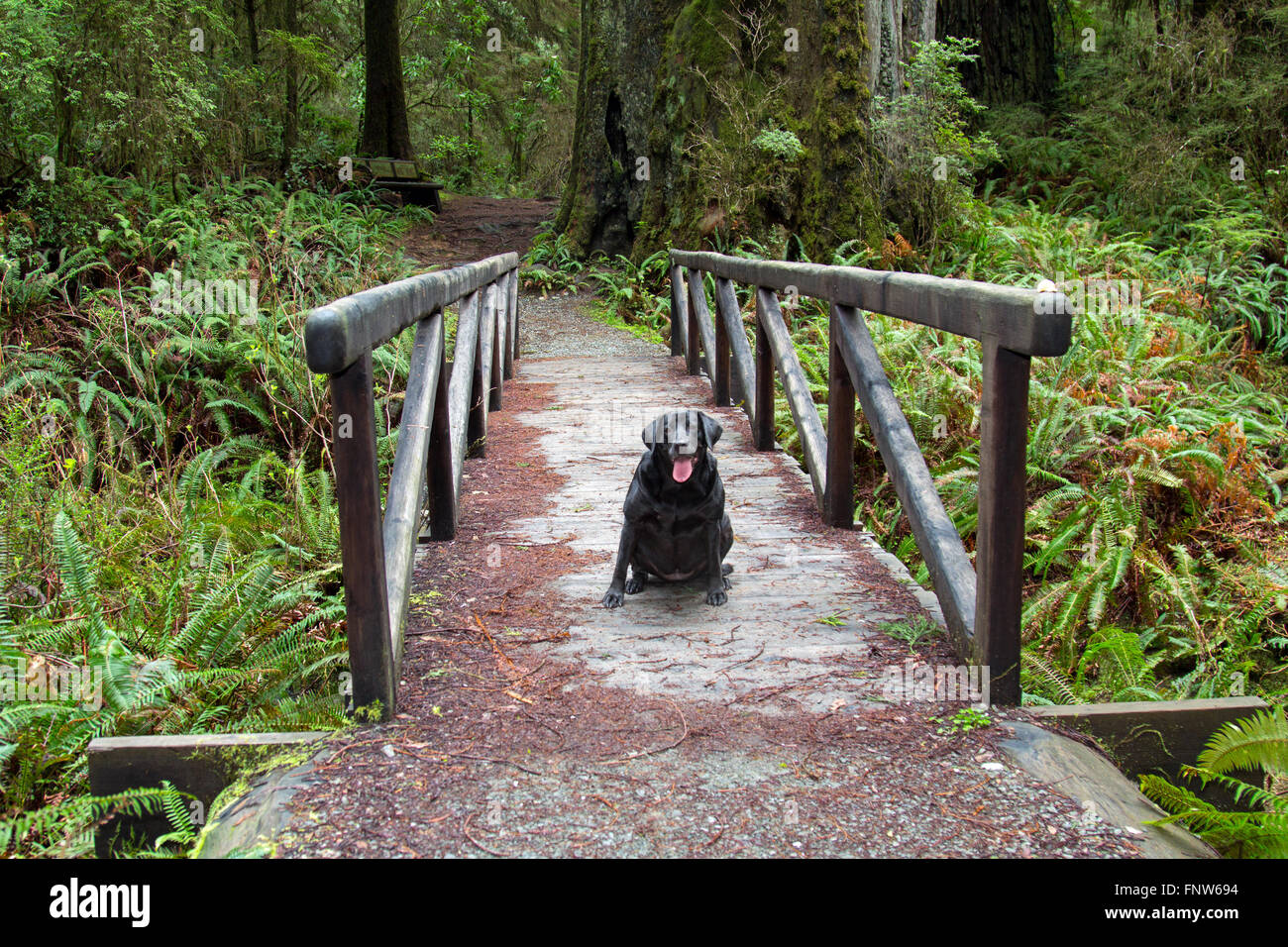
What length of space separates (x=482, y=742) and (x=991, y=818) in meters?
1.32

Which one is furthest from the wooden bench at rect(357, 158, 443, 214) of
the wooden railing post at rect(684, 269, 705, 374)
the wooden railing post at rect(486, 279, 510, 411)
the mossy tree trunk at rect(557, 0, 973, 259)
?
the wooden railing post at rect(486, 279, 510, 411)

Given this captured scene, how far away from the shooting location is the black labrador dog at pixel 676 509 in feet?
11.3

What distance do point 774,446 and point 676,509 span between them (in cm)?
280

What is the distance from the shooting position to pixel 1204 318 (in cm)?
888

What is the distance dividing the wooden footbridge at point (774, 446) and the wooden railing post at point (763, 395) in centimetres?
1

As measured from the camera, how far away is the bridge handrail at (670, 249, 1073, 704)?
2.64m

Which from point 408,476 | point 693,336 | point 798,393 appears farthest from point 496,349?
point 408,476

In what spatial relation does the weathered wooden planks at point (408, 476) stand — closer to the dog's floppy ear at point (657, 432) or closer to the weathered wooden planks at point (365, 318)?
the weathered wooden planks at point (365, 318)

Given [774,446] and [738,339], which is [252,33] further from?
[774,446]

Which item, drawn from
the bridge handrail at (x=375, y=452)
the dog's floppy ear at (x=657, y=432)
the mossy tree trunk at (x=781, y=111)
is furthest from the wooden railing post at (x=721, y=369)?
the dog's floppy ear at (x=657, y=432)

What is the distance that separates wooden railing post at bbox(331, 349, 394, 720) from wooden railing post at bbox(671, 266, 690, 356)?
7018mm
